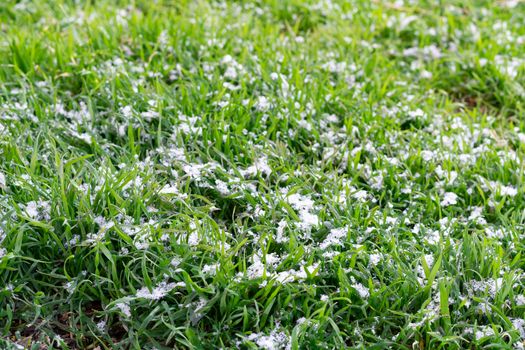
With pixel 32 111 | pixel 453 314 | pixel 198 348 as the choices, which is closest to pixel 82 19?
pixel 32 111

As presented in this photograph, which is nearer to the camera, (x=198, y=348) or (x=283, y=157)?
(x=198, y=348)

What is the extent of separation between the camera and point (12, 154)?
2.59 meters

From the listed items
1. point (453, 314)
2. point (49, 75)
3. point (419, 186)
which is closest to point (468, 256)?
point (453, 314)

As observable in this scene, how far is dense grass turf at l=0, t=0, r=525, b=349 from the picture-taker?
2.15m

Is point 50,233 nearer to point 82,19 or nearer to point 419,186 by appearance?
point 419,186

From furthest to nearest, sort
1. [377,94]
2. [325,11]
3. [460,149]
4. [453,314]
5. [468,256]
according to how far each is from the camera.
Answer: [325,11] → [377,94] → [460,149] → [468,256] → [453,314]

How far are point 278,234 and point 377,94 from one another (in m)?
1.30

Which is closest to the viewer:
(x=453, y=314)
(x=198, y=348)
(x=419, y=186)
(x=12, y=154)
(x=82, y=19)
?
(x=198, y=348)

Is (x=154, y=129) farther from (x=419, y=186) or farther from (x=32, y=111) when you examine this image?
(x=419, y=186)

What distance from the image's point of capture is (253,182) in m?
2.67

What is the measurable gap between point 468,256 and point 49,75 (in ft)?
7.26

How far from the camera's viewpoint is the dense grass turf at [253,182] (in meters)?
2.15

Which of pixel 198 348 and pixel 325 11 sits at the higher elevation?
pixel 325 11

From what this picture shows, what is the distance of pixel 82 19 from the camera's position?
12.7 feet
